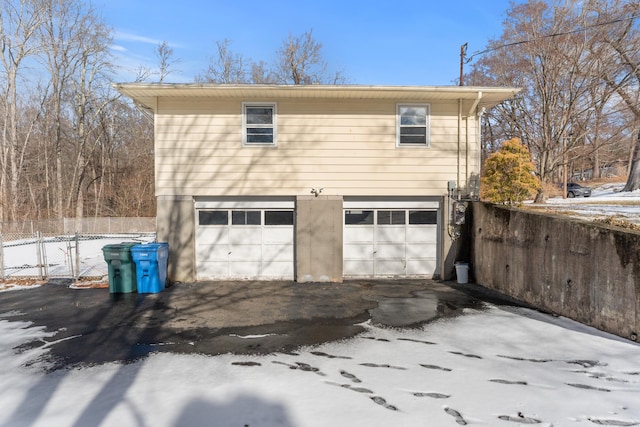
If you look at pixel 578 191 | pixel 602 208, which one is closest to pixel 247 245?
pixel 602 208

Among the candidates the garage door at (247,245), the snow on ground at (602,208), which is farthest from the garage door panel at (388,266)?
the snow on ground at (602,208)

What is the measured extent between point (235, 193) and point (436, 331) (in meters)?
5.87

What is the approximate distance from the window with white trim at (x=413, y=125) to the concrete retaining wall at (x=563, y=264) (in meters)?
2.27

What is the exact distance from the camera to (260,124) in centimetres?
930

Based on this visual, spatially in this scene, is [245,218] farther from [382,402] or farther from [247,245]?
[382,402]

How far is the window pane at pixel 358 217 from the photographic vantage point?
9.65m

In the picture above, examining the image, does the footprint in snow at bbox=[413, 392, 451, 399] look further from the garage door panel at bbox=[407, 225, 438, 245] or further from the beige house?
the garage door panel at bbox=[407, 225, 438, 245]

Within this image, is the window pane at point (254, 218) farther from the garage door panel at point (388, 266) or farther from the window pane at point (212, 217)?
the garage door panel at point (388, 266)

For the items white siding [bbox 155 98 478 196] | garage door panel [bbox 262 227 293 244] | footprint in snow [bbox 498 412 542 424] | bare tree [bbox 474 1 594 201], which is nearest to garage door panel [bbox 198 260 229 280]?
garage door panel [bbox 262 227 293 244]

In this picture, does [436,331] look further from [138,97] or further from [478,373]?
[138,97]

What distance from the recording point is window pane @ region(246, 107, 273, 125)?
30.6 ft

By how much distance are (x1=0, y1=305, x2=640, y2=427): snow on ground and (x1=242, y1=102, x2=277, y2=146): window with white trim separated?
5746mm

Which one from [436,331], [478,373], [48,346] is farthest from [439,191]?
[48,346]

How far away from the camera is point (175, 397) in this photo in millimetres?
3900
